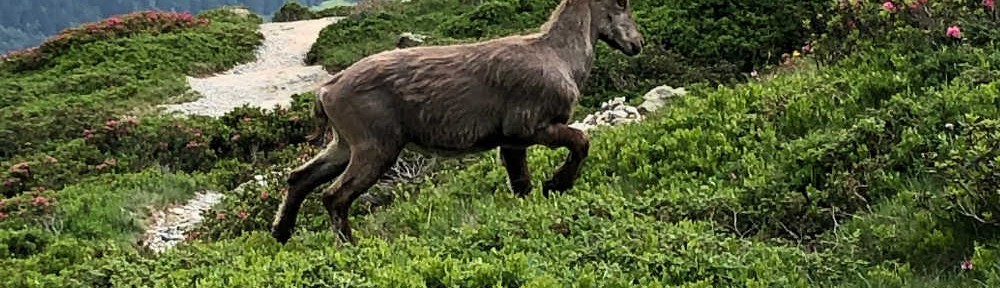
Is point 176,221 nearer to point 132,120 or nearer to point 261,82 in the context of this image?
point 132,120

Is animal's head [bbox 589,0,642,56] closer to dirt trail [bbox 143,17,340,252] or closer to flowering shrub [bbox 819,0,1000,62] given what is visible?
flowering shrub [bbox 819,0,1000,62]

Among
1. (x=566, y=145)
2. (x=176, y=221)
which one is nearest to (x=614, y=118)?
(x=176, y=221)

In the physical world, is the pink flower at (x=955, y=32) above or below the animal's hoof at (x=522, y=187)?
above

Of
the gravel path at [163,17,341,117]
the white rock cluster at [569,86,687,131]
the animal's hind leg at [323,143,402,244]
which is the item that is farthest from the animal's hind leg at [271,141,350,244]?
the gravel path at [163,17,341,117]

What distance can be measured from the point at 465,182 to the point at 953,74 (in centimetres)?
402

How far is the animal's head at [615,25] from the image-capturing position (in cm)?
929

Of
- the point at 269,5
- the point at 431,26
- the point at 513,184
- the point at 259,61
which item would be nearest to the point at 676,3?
the point at 431,26

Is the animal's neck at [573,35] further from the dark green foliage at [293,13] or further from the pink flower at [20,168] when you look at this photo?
the dark green foliage at [293,13]

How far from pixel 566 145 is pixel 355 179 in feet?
4.78

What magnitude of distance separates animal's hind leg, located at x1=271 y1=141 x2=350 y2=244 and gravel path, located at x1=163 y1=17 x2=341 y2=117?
16724 mm

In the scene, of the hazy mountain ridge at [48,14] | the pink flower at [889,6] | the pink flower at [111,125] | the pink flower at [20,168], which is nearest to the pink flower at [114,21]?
the pink flower at [111,125]

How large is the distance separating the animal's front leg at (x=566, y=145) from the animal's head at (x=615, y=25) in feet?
3.70

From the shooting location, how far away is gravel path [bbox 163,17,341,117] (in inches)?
1077

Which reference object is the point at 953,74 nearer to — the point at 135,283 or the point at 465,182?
the point at 465,182
